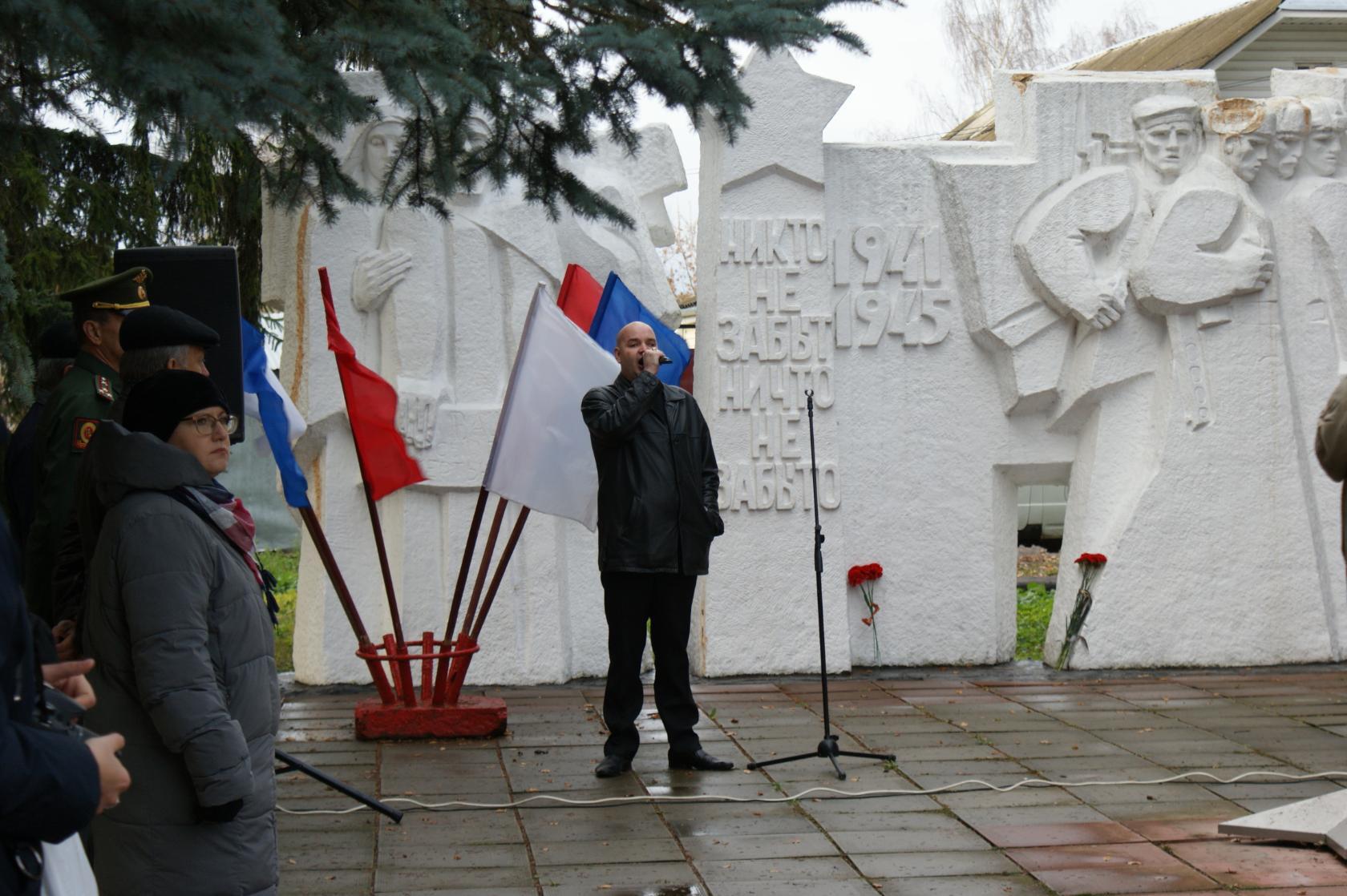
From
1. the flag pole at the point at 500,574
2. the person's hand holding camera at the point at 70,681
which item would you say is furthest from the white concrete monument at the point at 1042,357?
the person's hand holding camera at the point at 70,681

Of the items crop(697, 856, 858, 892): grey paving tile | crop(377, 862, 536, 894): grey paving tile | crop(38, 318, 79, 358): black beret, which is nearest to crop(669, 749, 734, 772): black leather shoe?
crop(697, 856, 858, 892): grey paving tile

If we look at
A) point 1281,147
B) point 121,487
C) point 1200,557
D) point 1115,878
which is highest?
point 1281,147

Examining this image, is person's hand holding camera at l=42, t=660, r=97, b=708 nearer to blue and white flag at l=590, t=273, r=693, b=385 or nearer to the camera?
the camera

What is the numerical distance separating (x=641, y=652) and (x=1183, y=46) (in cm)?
1256

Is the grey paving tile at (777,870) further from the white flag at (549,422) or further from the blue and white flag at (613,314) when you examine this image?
the blue and white flag at (613,314)

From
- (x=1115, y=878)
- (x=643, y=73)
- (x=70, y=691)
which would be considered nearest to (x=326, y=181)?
(x=643, y=73)

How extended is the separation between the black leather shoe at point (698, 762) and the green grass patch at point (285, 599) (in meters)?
3.10

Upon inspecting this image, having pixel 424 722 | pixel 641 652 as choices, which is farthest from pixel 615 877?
pixel 424 722

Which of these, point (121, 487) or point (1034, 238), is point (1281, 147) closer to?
point (1034, 238)

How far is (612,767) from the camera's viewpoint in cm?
617

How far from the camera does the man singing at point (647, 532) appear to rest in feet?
20.1

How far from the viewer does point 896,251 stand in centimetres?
892

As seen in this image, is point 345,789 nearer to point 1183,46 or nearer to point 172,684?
point 172,684

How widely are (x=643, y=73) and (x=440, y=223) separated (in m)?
4.60
